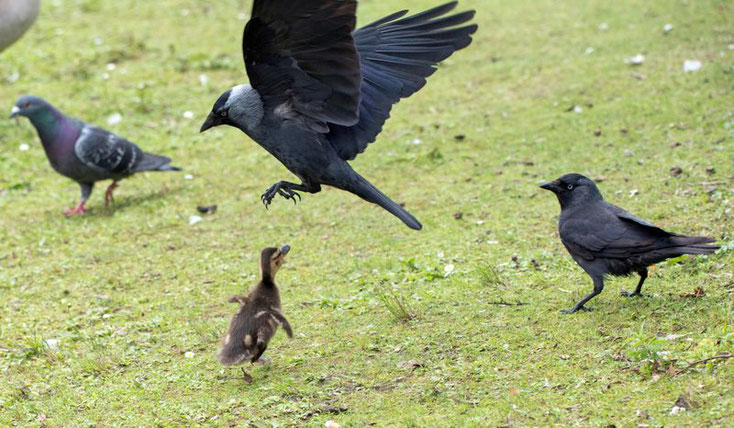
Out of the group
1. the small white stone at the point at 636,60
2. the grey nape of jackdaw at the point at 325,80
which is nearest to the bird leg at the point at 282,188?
the grey nape of jackdaw at the point at 325,80

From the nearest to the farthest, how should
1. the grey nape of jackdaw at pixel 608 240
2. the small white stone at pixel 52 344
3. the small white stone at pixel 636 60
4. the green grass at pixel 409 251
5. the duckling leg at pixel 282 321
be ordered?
the green grass at pixel 409 251, the grey nape of jackdaw at pixel 608 240, the duckling leg at pixel 282 321, the small white stone at pixel 52 344, the small white stone at pixel 636 60

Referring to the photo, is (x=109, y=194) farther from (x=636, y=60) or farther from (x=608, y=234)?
(x=636, y=60)

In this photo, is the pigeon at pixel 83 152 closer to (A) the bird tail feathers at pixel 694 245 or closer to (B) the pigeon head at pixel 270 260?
(B) the pigeon head at pixel 270 260

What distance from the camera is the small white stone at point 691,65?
32.0 feet

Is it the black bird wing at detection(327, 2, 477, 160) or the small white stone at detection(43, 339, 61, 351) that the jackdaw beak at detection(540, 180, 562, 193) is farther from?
the small white stone at detection(43, 339, 61, 351)

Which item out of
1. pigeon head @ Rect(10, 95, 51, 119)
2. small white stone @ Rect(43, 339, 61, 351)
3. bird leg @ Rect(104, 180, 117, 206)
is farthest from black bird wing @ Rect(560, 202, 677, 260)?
pigeon head @ Rect(10, 95, 51, 119)

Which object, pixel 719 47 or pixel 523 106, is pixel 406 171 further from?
pixel 719 47

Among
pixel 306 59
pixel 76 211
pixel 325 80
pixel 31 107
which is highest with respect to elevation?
pixel 306 59

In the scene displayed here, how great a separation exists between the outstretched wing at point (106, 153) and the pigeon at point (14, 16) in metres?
4.05

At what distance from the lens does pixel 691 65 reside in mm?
9828

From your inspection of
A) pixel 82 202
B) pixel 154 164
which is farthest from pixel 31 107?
pixel 154 164

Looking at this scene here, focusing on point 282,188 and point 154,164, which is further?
point 154,164

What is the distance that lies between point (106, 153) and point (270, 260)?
3944mm

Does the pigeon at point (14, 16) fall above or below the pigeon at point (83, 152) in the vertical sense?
above
